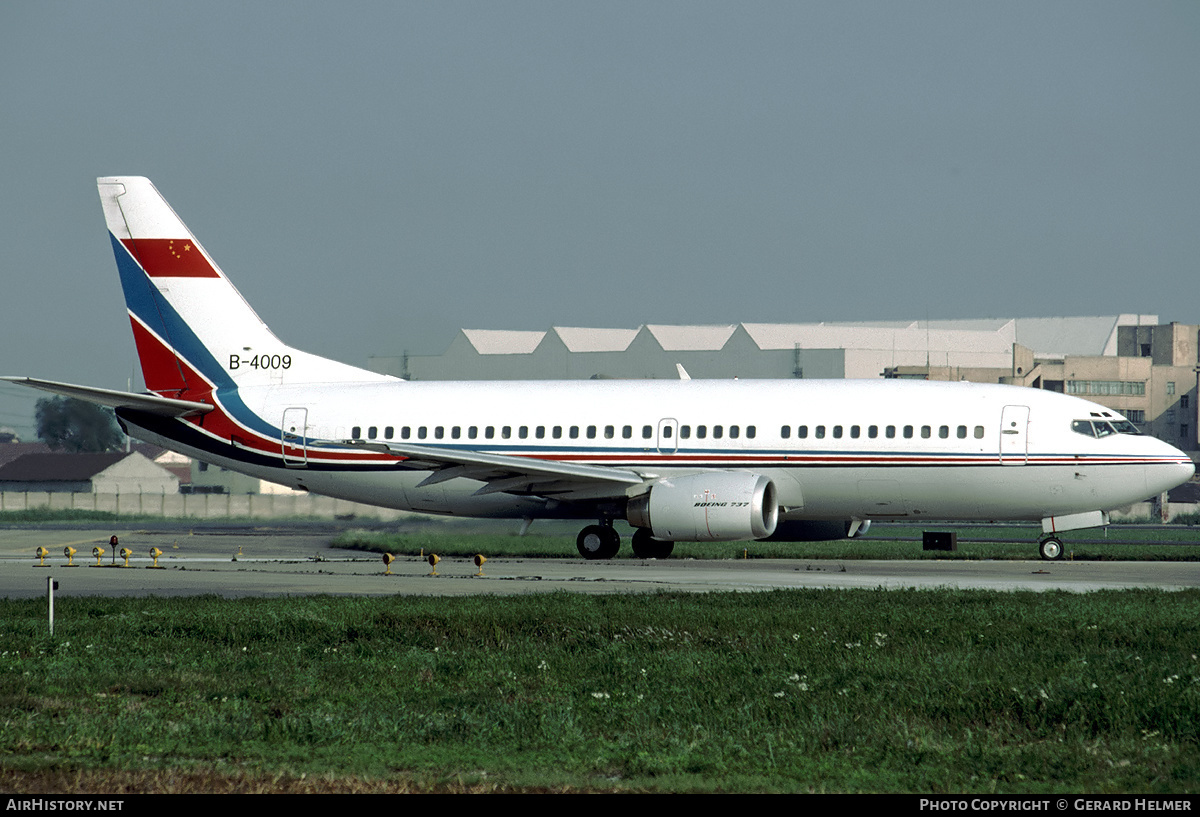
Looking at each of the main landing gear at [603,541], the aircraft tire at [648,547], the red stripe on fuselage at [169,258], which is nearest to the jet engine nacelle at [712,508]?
the main landing gear at [603,541]

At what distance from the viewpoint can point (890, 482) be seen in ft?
101

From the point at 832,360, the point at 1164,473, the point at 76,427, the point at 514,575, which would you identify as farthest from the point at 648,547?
the point at 76,427

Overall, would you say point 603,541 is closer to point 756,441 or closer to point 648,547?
point 648,547

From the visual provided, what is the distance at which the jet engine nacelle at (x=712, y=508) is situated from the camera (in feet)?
97.0

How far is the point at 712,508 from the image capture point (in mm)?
29766

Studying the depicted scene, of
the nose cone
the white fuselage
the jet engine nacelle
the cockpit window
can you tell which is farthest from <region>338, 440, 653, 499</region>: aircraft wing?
the nose cone

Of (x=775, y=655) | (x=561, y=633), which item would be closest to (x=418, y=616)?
(x=561, y=633)

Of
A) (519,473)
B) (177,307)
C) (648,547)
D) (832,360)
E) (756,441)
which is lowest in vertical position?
(648,547)

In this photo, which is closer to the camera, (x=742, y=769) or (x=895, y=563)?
(x=742, y=769)

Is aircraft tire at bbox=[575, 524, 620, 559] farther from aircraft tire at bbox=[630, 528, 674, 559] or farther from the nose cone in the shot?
the nose cone

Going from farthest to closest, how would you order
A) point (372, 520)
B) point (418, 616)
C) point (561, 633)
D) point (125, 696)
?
point (372, 520) → point (418, 616) → point (561, 633) → point (125, 696)

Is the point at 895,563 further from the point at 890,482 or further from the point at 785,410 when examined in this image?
the point at 785,410

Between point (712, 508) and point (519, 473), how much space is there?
4703mm
